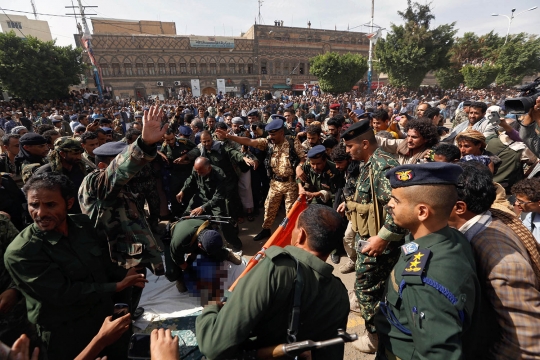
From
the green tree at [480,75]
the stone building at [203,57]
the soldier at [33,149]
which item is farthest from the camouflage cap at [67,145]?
the stone building at [203,57]

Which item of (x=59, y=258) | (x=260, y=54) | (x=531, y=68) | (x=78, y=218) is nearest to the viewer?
(x=59, y=258)

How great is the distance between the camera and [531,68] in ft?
96.1

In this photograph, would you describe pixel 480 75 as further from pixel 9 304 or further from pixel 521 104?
pixel 9 304

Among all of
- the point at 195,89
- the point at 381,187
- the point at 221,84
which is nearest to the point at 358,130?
the point at 381,187

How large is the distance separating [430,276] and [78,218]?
2.51 m

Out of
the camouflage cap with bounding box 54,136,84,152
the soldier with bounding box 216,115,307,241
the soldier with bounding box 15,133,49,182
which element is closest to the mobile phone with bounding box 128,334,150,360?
the camouflage cap with bounding box 54,136,84,152

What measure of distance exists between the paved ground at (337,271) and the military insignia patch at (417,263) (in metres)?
1.78

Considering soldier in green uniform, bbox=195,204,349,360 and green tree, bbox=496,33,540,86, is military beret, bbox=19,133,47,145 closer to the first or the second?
soldier in green uniform, bbox=195,204,349,360

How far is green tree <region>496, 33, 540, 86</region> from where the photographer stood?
28.1 metres

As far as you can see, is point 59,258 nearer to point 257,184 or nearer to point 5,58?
point 257,184

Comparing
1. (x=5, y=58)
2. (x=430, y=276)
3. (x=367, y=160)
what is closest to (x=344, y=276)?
(x=367, y=160)

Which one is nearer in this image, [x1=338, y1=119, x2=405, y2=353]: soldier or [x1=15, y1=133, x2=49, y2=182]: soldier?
[x1=338, y1=119, x2=405, y2=353]: soldier

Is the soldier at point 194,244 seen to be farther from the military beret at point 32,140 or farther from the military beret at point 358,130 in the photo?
the military beret at point 32,140

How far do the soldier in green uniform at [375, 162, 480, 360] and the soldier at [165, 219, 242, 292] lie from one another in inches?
55.5
